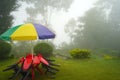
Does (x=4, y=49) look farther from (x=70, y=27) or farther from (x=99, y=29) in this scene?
(x=70, y=27)

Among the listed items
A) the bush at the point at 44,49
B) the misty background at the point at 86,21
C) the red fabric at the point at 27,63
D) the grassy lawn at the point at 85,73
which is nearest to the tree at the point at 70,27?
the misty background at the point at 86,21

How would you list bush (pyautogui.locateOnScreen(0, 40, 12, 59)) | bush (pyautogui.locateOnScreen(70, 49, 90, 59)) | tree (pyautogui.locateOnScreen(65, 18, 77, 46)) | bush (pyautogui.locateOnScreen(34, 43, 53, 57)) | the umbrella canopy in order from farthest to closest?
tree (pyautogui.locateOnScreen(65, 18, 77, 46)) < bush (pyautogui.locateOnScreen(0, 40, 12, 59)) < bush (pyautogui.locateOnScreen(34, 43, 53, 57)) < bush (pyautogui.locateOnScreen(70, 49, 90, 59)) < the umbrella canopy

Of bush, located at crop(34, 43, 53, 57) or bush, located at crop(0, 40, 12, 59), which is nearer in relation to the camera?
bush, located at crop(34, 43, 53, 57)

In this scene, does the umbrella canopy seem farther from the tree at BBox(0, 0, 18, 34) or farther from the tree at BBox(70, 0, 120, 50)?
the tree at BBox(70, 0, 120, 50)

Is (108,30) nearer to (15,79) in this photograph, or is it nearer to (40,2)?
(40,2)

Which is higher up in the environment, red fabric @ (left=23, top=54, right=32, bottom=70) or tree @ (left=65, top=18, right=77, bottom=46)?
tree @ (left=65, top=18, right=77, bottom=46)

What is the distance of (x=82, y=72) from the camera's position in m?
9.18

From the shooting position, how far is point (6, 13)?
1814cm

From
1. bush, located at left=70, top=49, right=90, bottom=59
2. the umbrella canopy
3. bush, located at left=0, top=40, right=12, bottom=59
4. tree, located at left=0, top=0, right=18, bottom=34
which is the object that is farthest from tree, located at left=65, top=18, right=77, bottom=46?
the umbrella canopy

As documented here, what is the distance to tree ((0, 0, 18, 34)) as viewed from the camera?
1772 cm

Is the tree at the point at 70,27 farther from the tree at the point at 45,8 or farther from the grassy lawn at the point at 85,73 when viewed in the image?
the grassy lawn at the point at 85,73

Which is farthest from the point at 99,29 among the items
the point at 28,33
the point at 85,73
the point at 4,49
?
the point at 28,33

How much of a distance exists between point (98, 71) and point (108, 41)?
1564cm

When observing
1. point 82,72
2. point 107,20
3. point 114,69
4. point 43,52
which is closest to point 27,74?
point 82,72
